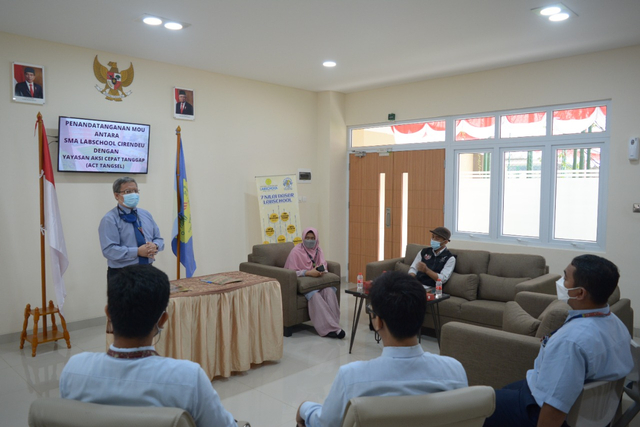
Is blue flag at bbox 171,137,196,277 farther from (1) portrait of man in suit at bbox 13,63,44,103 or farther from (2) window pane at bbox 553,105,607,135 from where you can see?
(2) window pane at bbox 553,105,607,135

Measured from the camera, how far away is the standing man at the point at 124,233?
3.90 m

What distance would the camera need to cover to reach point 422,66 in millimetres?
5953

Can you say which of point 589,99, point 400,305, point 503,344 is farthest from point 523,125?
point 400,305

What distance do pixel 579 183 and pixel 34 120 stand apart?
238 inches

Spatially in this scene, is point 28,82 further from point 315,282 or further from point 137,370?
point 137,370

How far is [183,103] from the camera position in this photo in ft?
19.6

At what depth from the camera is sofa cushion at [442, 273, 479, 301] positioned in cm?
482

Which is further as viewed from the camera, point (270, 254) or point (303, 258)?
point (270, 254)

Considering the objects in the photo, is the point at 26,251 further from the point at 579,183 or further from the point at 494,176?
the point at 579,183

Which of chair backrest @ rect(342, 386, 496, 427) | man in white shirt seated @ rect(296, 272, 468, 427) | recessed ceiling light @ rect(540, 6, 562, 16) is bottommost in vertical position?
chair backrest @ rect(342, 386, 496, 427)

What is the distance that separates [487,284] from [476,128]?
243cm

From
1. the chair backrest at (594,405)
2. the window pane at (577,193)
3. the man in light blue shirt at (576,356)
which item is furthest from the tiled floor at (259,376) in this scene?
the window pane at (577,193)

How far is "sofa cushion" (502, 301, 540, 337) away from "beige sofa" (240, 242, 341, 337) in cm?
228

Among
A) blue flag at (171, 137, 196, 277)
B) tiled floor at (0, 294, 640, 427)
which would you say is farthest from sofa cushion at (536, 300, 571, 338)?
blue flag at (171, 137, 196, 277)
